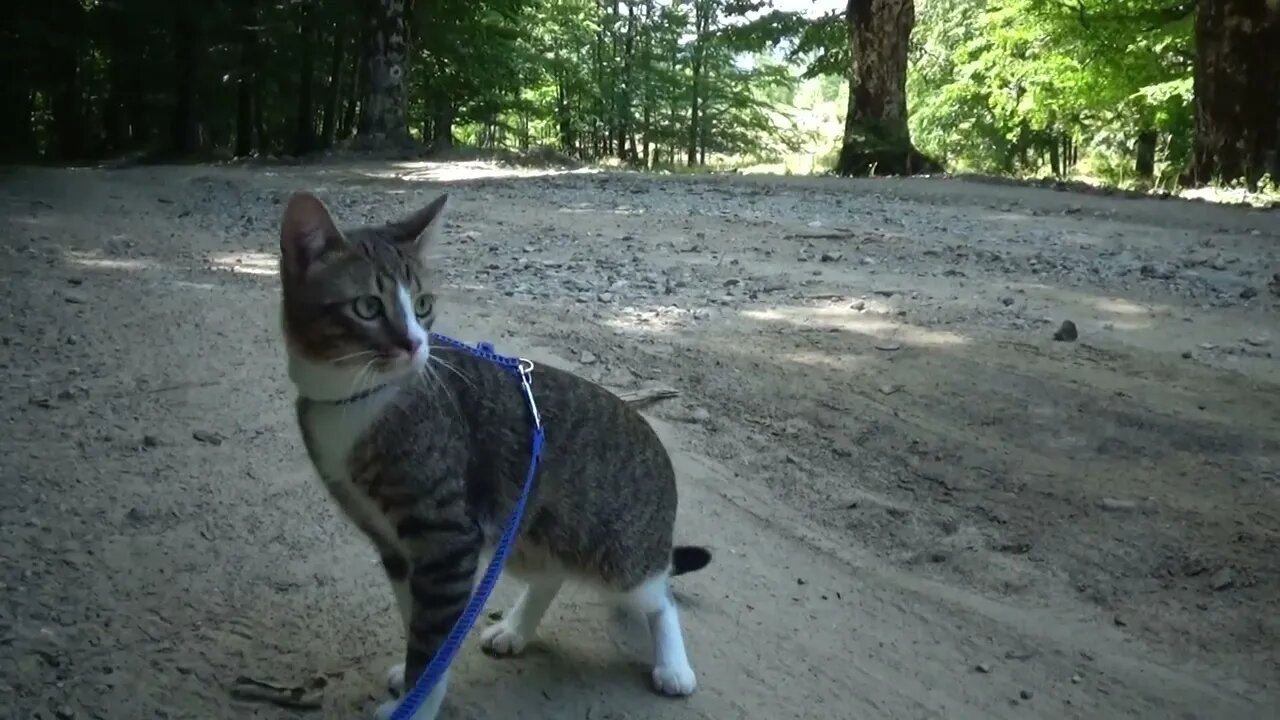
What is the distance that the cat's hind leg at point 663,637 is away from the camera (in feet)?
11.0

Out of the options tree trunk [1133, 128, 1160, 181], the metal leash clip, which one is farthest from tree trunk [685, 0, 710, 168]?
the metal leash clip

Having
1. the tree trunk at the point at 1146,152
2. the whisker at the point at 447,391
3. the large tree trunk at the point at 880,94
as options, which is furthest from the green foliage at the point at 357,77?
A: the whisker at the point at 447,391

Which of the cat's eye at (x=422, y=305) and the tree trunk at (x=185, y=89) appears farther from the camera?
the tree trunk at (x=185, y=89)

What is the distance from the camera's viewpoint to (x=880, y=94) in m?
18.7

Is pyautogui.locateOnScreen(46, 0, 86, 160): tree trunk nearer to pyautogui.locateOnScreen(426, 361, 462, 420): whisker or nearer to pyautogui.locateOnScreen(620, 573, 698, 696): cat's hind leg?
pyautogui.locateOnScreen(426, 361, 462, 420): whisker

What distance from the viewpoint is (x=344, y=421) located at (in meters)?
2.83

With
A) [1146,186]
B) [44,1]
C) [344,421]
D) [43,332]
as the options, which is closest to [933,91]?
[1146,186]

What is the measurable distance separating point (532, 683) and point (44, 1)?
20769 mm

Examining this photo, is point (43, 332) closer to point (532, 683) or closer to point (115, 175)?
point (532, 683)

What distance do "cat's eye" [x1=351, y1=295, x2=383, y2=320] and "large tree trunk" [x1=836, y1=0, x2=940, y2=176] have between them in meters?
16.5

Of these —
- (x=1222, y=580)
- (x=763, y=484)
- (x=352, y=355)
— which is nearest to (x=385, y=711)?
(x=352, y=355)

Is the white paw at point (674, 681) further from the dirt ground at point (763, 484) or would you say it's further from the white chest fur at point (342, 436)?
the white chest fur at point (342, 436)

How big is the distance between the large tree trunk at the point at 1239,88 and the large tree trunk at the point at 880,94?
4404mm

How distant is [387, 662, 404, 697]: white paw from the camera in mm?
3111
